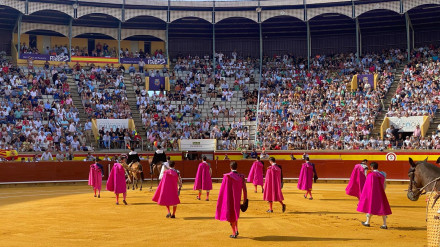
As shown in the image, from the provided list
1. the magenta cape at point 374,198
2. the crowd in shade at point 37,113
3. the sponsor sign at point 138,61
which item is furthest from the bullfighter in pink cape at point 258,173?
the sponsor sign at point 138,61

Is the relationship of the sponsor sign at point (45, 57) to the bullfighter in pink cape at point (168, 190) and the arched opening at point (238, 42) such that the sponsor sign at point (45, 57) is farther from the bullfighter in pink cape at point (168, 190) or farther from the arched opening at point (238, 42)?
the bullfighter in pink cape at point (168, 190)

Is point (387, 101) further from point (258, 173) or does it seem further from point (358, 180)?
point (358, 180)

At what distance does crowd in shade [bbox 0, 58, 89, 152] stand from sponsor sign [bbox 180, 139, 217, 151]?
536cm

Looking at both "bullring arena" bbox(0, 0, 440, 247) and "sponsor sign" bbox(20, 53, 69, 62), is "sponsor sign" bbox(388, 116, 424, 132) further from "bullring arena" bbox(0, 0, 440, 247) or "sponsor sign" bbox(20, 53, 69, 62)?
"sponsor sign" bbox(20, 53, 69, 62)

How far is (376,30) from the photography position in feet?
124

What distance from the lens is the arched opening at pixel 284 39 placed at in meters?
38.3

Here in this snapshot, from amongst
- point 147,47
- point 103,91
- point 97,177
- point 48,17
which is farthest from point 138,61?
point 97,177

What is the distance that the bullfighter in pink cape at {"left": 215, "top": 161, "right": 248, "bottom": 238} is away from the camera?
10398 millimetres

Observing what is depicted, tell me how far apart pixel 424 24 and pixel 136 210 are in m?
28.4

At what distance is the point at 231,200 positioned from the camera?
1050 cm

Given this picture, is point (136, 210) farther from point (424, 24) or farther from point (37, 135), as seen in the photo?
point (424, 24)

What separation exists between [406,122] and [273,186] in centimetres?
1679

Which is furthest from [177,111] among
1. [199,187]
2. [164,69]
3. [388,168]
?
[199,187]

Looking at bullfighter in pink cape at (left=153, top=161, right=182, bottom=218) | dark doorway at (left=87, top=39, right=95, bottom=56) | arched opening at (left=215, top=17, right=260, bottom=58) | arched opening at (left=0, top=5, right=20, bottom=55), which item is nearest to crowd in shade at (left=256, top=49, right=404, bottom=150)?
arched opening at (left=215, top=17, right=260, bottom=58)
